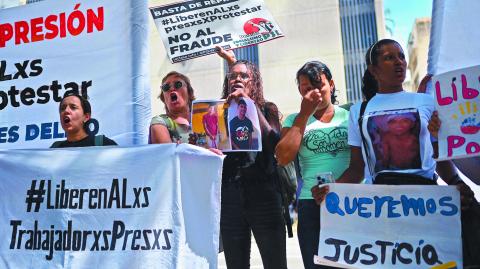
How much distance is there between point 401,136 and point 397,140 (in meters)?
0.03

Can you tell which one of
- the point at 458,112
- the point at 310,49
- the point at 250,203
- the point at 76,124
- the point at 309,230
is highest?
the point at 310,49

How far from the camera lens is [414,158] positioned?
7.50 feet

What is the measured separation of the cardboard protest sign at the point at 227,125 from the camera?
9.02ft

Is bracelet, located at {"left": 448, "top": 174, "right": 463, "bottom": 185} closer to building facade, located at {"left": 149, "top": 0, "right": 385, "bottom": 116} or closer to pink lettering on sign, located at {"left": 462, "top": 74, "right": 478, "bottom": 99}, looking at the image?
pink lettering on sign, located at {"left": 462, "top": 74, "right": 478, "bottom": 99}

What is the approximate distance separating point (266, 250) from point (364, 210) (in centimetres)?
64

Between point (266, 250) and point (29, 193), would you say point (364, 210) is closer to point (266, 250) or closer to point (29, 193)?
point (266, 250)

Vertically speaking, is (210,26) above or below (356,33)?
below

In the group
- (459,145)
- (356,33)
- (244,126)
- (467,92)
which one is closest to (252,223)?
(244,126)

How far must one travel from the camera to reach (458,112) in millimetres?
2160

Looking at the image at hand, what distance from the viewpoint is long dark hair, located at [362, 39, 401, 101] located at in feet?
8.23

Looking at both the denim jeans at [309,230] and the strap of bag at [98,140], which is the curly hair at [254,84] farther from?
the strap of bag at [98,140]

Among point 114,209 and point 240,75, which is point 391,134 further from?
point 114,209

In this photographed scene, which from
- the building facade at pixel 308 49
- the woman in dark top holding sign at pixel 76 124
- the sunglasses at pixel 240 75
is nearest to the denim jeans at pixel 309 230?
the sunglasses at pixel 240 75

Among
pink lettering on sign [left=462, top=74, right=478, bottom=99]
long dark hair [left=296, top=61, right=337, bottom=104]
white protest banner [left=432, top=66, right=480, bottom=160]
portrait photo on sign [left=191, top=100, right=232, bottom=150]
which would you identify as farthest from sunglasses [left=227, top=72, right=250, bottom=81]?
pink lettering on sign [left=462, top=74, right=478, bottom=99]
